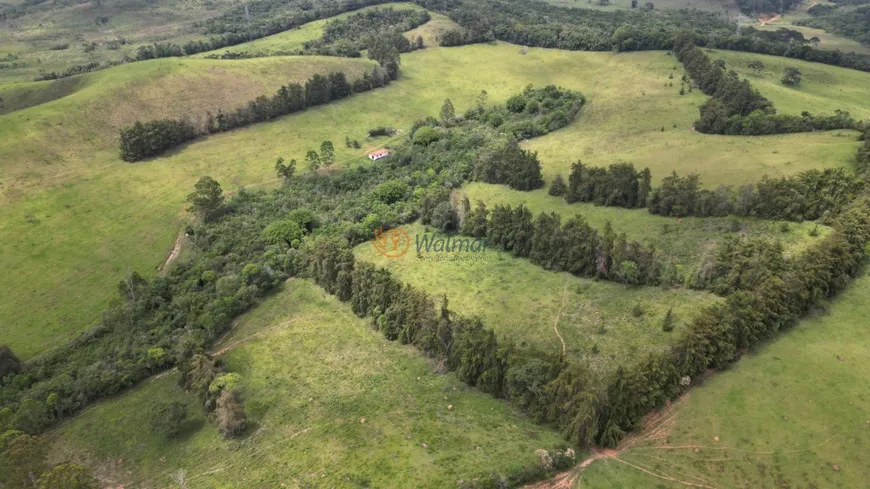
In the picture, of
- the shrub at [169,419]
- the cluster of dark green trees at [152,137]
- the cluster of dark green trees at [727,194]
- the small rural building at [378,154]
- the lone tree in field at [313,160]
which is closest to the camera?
the shrub at [169,419]

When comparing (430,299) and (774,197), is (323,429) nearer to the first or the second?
(430,299)

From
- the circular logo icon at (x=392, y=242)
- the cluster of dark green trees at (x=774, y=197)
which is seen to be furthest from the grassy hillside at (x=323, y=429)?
the cluster of dark green trees at (x=774, y=197)

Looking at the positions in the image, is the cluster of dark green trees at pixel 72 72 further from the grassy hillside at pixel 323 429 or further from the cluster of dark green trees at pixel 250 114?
the grassy hillside at pixel 323 429

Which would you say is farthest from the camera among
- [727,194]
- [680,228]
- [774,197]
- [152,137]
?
[152,137]

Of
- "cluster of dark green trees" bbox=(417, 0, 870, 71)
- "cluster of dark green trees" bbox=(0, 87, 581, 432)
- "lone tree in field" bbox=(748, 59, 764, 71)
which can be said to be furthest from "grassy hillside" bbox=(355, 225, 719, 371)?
"cluster of dark green trees" bbox=(417, 0, 870, 71)

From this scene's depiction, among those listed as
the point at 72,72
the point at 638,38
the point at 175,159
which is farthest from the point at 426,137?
the point at 72,72

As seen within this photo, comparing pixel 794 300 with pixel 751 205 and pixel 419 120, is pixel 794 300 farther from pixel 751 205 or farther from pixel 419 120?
pixel 419 120
